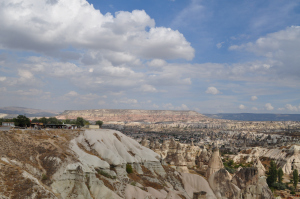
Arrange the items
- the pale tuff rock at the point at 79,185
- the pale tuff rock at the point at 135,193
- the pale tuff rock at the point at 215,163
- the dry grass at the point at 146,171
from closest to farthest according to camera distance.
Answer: the pale tuff rock at the point at 79,185, the pale tuff rock at the point at 135,193, the dry grass at the point at 146,171, the pale tuff rock at the point at 215,163

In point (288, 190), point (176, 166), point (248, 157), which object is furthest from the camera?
point (248, 157)

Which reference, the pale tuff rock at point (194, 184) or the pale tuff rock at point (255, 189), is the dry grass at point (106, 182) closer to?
the pale tuff rock at point (194, 184)

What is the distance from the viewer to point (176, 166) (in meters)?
46.0

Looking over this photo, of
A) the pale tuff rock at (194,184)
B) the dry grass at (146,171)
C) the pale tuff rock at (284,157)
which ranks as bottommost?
the pale tuff rock at (284,157)

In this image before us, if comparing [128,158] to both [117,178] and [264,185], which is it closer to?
[117,178]

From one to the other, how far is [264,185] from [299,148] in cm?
5685

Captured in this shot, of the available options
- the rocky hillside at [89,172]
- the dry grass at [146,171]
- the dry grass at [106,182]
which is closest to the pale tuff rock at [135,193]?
the rocky hillside at [89,172]

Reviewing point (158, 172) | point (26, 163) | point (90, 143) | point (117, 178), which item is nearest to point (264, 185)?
point (158, 172)

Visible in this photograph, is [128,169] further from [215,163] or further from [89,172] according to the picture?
[215,163]

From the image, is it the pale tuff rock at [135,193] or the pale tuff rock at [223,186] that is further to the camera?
the pale tuff rock at [223,186]

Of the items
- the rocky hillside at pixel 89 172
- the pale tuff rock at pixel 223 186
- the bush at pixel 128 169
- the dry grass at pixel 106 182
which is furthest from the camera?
the bush at pixel 128 169

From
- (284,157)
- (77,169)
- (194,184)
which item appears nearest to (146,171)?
(194,184)

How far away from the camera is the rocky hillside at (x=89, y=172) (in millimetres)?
19484

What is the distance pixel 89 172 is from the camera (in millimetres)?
25359
